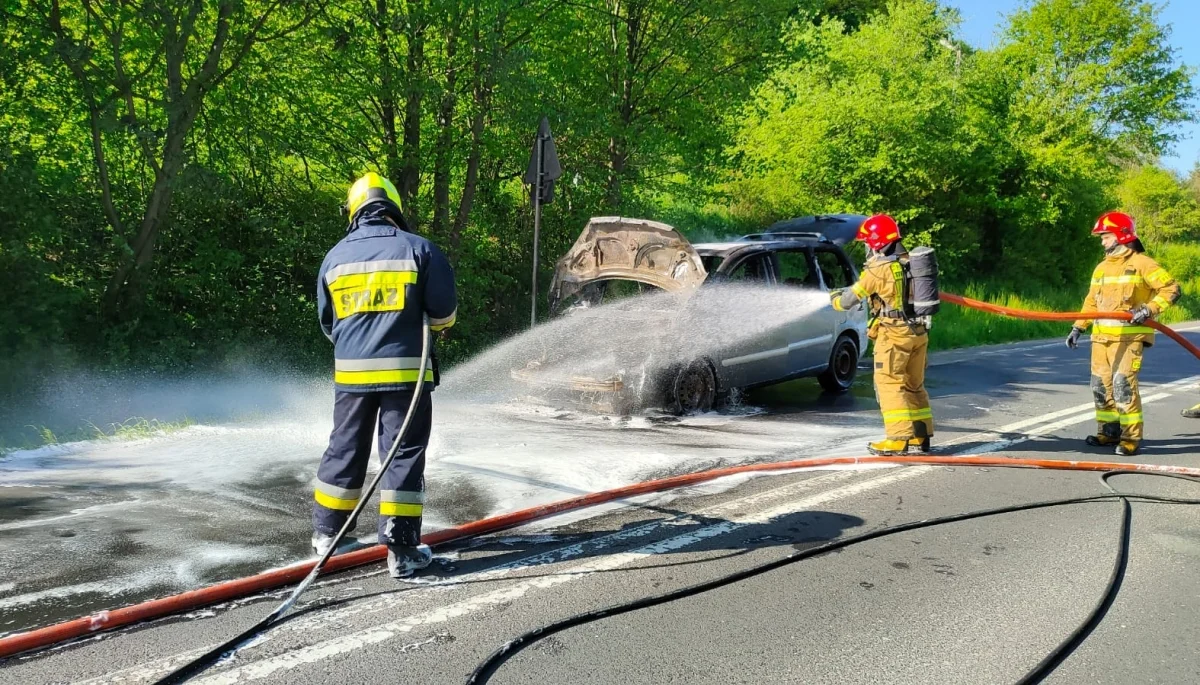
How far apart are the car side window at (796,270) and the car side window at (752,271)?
0.87 ft

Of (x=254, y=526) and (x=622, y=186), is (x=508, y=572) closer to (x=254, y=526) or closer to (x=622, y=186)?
(x=254, y=526)

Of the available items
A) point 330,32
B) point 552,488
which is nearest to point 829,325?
point 552,488

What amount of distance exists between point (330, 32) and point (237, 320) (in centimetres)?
303

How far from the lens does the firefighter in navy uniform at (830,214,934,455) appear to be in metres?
6.95

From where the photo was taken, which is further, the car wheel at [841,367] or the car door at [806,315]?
the car wheel at [841,367]

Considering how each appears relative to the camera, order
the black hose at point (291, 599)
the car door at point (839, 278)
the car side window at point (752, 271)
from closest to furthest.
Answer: the black hose at point (291, 599), the car side window at point (752, 271), the car door at point (839, 278)

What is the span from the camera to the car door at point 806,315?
9.48 m

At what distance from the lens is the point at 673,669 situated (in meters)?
3.23

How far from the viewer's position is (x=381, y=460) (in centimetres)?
427

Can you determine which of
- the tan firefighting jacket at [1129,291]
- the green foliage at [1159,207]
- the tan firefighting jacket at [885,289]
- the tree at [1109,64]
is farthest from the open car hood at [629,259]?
the green foliage at [1159,207]

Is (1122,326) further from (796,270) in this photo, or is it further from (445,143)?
(445,143)

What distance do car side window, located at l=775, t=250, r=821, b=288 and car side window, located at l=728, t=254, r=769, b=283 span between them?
0.27 metres

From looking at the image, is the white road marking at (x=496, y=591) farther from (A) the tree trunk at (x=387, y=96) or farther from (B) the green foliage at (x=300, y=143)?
(A) the tree trunk at (x=387, y=96)

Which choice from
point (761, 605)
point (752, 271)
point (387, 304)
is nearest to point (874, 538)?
point (761, 605)
